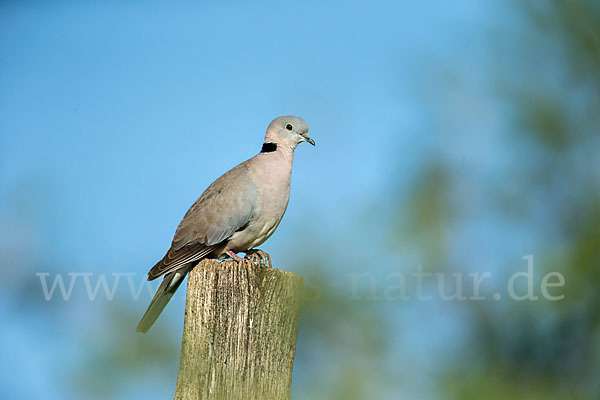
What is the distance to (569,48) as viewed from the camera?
9.10 meters

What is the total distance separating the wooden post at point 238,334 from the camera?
2268 mm

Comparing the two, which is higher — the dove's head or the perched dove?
the dove's head

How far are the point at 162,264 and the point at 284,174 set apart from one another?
1087mm

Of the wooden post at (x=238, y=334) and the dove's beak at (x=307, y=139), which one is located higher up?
the dove's beak at (x=307, y=139)

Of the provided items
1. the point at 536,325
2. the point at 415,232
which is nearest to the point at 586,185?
the point at 536,325

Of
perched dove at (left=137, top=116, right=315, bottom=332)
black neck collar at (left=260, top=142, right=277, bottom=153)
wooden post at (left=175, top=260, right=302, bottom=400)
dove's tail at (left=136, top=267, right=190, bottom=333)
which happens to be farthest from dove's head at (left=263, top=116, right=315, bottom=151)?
wooden post at (left=175, top=260, right=302, bottom=400)

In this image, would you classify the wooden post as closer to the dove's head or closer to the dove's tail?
the dove's tail

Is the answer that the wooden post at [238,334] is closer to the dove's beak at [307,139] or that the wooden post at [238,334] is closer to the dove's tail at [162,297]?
the dove's tail at [162,297]

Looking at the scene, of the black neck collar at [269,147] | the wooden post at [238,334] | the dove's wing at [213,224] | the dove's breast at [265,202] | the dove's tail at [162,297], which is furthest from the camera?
the black neck collar at [269,147]

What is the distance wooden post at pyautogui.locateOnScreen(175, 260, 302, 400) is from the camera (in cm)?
227

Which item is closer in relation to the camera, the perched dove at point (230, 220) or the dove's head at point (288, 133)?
the perched dove at point (230, 220)

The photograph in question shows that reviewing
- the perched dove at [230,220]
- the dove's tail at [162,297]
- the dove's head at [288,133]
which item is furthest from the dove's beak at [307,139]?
the dove's tail at [162,297]

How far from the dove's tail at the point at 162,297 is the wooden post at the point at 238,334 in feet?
5.11

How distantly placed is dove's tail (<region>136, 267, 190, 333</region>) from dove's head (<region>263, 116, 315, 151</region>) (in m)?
1.24
